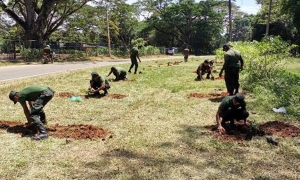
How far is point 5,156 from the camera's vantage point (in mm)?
5891

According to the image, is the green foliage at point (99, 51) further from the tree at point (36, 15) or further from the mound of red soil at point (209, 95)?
the mound of red soil at point (209, 95)

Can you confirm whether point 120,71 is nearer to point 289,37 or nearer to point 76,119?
point 76,119

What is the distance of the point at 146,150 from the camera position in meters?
6.37

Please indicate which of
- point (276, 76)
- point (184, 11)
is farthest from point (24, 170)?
point (184, 11)

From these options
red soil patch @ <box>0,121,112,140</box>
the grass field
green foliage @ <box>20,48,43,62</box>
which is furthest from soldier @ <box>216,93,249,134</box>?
green foliage @ <box>20,48,43,62</box>

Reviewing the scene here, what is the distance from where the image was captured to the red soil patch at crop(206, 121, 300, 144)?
277 inches

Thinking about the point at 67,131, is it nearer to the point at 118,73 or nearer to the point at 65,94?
the point at 65,94

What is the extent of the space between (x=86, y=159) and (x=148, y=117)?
3.33m

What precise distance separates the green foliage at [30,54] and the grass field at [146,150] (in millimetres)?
21097

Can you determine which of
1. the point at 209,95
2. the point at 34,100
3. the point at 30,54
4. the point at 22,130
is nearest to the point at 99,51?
the point at 30,54

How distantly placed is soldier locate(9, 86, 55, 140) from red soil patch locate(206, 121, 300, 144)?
3779mm

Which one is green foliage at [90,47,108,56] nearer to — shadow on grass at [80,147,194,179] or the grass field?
the grass field

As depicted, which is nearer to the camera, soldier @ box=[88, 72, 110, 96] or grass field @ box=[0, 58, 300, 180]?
grass field @ box=[0, 58, 300, 180]

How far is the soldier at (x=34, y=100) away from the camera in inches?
267
